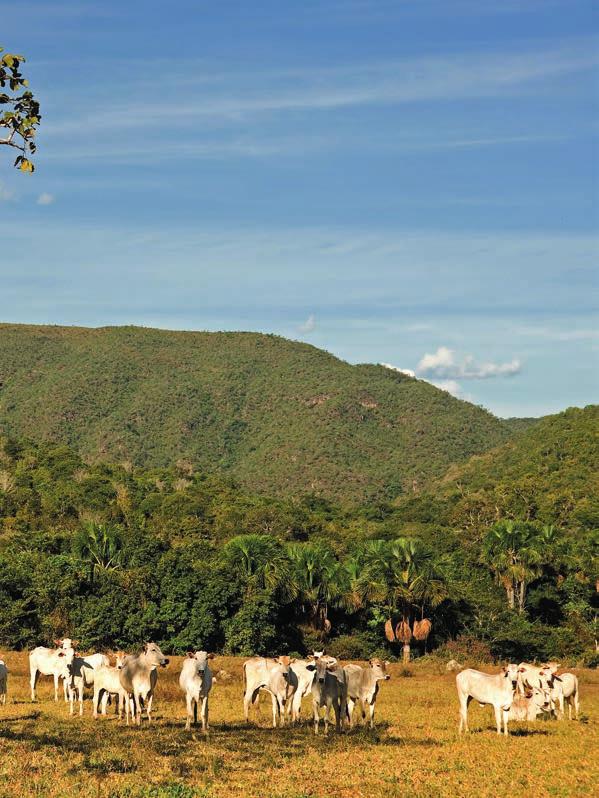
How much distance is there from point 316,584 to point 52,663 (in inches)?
1401

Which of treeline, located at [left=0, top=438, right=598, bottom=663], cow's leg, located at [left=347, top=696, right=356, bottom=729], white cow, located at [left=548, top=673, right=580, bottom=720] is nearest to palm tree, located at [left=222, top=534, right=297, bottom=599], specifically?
treeline, located at [left=0, top=438, right=598, bottom=663]

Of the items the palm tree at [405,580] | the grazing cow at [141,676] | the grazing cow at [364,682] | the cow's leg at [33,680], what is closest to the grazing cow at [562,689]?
the grazing cow at [364,682]

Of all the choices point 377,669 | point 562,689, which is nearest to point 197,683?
point 377,669

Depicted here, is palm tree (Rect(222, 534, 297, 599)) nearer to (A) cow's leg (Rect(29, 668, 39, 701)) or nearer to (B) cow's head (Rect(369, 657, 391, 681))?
(A) cow's leg (Rect(29, 668, 39, 701))

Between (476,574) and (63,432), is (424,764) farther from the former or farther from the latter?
(63,432)

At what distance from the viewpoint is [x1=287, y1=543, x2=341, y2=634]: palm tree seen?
202ft

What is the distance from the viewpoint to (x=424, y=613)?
62562 millimetres

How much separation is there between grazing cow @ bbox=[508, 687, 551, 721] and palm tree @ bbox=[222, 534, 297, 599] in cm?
3336

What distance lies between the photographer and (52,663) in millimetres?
27922

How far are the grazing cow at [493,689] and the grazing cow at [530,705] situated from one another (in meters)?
2.22

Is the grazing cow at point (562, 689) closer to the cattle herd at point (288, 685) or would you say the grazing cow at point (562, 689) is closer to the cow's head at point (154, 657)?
the cattle herd at point (288, 685)

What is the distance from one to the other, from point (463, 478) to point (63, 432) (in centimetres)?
8985

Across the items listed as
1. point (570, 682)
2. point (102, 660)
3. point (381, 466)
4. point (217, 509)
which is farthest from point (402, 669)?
point (381, 466)

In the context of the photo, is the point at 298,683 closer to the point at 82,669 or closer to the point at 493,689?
the point at 493,689
